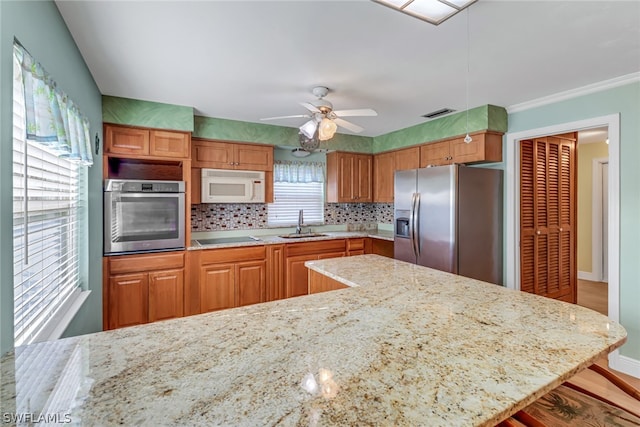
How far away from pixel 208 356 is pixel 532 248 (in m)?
3.70

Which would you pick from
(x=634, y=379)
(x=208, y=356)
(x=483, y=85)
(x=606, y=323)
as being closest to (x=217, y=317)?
(x=208, y=356)

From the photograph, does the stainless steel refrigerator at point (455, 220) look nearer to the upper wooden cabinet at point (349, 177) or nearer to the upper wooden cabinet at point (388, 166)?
the upper wooden cabinet at point (388, 166)

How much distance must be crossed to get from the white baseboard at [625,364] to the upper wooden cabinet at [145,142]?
430 centimetres

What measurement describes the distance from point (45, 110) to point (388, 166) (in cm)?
383

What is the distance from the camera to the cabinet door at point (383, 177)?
443 cm

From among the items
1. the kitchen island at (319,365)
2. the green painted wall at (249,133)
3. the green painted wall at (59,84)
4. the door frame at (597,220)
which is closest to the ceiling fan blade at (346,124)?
the green painted wall at (249,133)

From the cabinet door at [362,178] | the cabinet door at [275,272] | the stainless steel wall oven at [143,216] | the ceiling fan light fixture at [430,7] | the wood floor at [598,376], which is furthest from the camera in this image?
the cabinet door at [362,178]

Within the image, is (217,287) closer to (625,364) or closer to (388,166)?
(388,166)

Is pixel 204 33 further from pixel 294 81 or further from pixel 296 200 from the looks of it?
pixel 296 200

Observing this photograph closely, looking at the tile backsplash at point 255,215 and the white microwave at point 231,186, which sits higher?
the white microwave at point 231,186

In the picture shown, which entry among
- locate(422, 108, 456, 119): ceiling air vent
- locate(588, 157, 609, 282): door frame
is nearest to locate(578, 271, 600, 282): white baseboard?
locate(588, 157, 609, 282): door frame

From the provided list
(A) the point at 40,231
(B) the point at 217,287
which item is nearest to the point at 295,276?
(B) the point at 217,287

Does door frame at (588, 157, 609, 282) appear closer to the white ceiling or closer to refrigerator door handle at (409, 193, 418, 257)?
the white ceiling

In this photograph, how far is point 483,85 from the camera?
2.62 m
